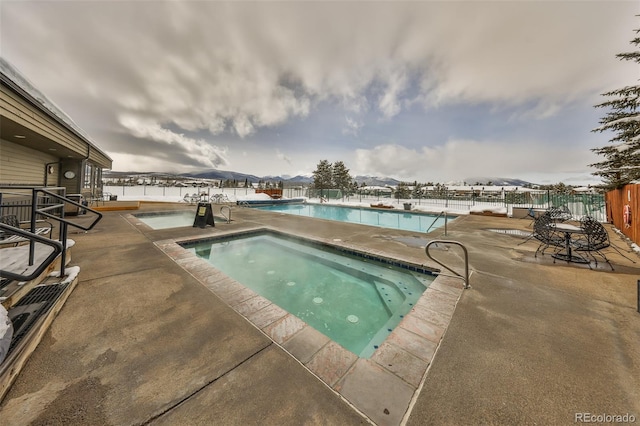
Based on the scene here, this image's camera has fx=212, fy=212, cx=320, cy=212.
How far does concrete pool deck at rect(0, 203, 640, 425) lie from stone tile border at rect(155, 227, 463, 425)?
33 millimetres

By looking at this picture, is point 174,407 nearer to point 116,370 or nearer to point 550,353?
point 116,370

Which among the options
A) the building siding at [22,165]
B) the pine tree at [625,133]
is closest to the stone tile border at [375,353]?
the pine tree at [625,133]

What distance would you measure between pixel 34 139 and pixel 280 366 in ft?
30.0

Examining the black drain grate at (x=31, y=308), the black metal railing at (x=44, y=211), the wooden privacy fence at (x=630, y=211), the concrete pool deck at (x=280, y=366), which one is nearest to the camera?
the concrete pool deck at (x=280, y=366)

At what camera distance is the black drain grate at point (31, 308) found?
5.82ft

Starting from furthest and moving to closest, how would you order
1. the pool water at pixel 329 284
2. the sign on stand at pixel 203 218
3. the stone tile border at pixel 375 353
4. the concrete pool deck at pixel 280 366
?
the sign on stand at pixel 203 218
the pool water at pixel 329 284
the stone tile border at pixel 375 353
the concrete pool deck at pixel 280 366

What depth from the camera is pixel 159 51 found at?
9.34 meters

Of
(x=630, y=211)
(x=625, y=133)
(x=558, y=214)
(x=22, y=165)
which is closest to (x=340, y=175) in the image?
(x=625, y=133)

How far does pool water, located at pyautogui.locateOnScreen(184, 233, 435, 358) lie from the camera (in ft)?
10.8

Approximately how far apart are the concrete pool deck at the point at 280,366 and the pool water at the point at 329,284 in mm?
1187

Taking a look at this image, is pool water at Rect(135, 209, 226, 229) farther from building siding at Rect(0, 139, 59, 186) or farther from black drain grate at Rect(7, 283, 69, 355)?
black drain grate at Rect(7, 283, 69, 355)

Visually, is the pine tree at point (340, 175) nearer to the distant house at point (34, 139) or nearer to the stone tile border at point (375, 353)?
the distant house at point (34, 139)

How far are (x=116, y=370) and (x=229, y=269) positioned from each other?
11.4 feet

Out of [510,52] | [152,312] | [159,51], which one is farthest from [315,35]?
[152,312]
